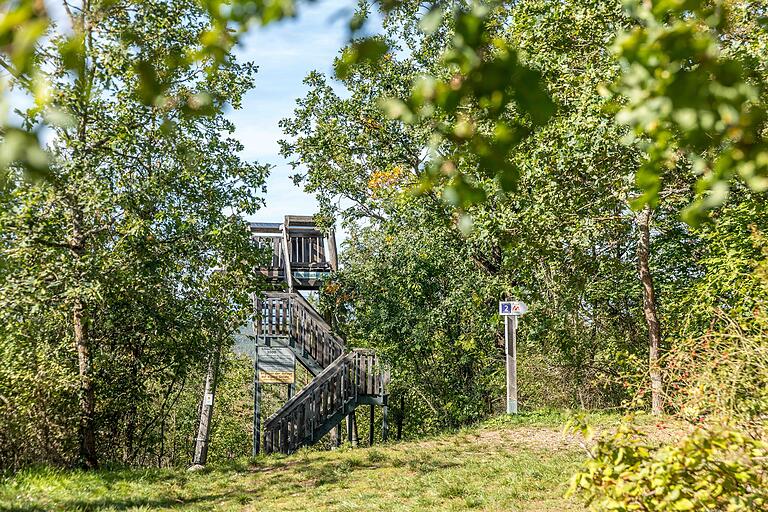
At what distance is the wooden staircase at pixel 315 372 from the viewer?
14.2 metres

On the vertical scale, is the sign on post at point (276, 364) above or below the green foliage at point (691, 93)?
below

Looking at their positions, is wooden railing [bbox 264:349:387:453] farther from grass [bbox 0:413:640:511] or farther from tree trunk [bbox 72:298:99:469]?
tree trunk [bbox 72:298:99:469]

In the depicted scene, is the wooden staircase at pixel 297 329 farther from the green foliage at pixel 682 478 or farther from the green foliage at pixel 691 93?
the green foliage at pixel 691 93

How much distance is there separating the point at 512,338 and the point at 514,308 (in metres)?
0.81

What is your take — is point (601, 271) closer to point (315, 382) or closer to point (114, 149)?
point (315, 382)

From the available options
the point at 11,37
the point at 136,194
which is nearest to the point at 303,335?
the point at 136,194

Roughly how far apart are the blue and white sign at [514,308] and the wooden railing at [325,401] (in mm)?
3425

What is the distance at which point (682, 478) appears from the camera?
4.05 metres

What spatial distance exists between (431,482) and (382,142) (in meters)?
9.90

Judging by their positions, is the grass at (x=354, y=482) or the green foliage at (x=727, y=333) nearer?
the green foliage at (x=727, y=333)

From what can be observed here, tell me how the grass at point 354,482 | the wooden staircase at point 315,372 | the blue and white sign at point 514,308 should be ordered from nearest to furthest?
the grass at point 354,482 → the blue and white sign at point 514,308 → the wooden staircase at point 315,372

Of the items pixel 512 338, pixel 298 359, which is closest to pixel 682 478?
pixel 512 338

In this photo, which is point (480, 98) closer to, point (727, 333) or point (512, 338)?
point (727, 333)

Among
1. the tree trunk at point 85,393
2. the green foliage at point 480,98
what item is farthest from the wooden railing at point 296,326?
the green foliage at point 480,98
